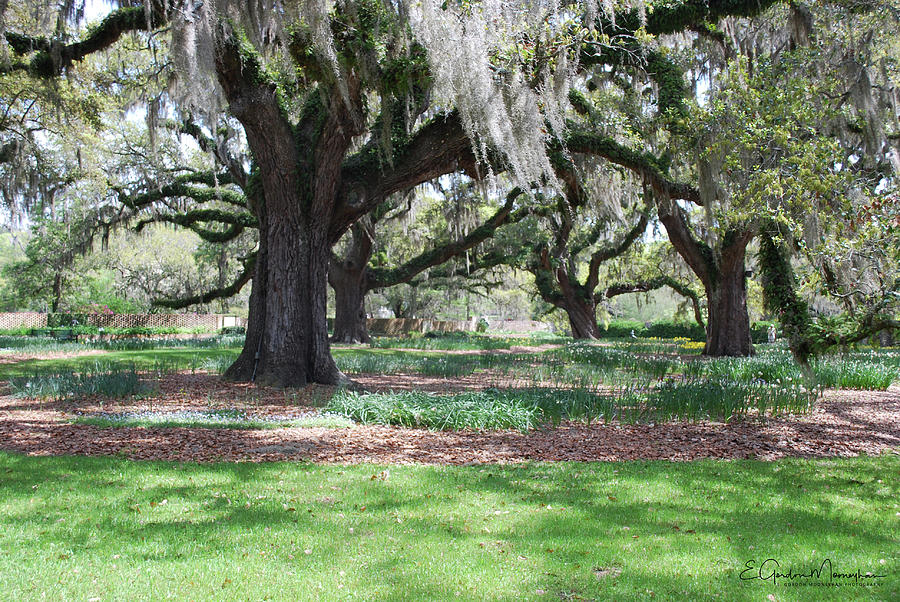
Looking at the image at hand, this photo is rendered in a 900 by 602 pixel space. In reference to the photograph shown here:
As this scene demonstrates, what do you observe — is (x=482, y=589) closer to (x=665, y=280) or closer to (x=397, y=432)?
(x=397, y=432)

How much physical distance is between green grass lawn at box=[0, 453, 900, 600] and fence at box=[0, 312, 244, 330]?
2547 cm

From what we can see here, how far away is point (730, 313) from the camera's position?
48.3 feet

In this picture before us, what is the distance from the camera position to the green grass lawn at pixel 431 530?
2.58 metres

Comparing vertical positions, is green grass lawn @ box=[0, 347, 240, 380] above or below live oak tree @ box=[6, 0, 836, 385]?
below

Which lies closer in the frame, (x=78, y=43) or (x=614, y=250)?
(x=78, y=43)

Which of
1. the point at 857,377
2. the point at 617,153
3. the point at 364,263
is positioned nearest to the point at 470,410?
the point at 617,153

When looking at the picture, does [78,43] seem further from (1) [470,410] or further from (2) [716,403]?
(2) [716,403]

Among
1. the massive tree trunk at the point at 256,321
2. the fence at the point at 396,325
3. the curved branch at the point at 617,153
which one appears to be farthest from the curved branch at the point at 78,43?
the fence at the point at 396,325

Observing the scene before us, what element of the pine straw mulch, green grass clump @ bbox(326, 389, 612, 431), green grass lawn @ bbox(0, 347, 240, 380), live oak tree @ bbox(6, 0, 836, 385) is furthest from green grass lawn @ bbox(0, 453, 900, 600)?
green grass lawn @ bbox(0, 347, 240, 380)

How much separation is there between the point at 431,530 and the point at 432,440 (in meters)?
2.38

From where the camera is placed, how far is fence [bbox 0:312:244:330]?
26703 millimetres

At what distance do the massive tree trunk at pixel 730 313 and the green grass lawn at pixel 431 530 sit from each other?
10.6m

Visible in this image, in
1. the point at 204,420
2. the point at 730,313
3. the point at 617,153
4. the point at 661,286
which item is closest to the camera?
the point at 204,420

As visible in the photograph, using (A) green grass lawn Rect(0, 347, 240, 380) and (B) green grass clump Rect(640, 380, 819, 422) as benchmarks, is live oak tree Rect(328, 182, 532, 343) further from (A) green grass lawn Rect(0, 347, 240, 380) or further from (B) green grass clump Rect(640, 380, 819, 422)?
(B) green grass clump Rect(640, 380, 819, 422)
